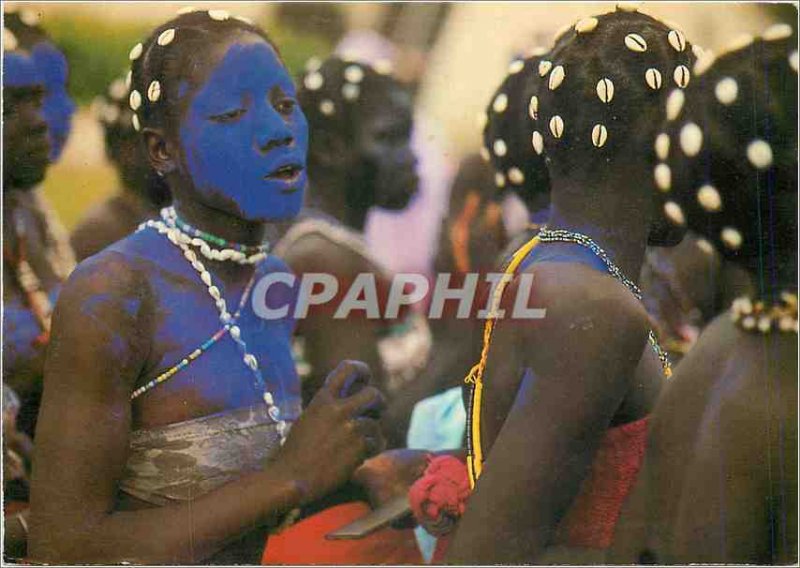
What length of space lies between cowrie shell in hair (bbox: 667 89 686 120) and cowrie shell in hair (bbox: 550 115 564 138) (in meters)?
0.34

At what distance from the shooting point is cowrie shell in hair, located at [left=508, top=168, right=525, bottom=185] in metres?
3.73

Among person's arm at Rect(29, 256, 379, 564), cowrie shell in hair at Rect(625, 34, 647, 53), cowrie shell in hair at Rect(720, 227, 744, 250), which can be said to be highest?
cowrie shell in hair at Rect(625, 34, 647, 53)

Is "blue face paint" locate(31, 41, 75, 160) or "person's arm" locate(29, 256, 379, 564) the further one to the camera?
"blue face paint" locate(31, 41, 75, 160)

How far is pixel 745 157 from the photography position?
3.69m

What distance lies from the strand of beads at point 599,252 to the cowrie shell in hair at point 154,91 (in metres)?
1.27

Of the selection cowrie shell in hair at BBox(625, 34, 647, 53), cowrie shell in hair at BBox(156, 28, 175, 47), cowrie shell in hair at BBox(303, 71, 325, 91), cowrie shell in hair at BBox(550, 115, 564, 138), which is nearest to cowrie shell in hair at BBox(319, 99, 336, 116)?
cowrie shell in hair at BBox(303, 71, 325, 91)

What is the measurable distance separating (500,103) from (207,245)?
3.40 feet

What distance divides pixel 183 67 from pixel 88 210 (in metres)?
0.58

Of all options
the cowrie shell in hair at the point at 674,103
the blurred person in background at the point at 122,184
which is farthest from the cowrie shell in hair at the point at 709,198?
the blurred person in background at the point at 122,184

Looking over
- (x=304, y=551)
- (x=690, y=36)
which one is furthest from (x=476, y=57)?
(x=304, y=551)

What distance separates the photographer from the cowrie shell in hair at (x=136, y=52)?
12.0 ft

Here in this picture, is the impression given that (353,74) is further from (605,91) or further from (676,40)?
(676,40)

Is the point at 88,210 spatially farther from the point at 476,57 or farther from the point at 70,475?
the point at 476,57

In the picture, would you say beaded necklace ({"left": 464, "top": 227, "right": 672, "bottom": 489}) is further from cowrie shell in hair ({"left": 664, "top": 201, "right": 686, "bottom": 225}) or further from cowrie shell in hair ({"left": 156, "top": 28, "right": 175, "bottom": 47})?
cowrie shell in hair ({"left": 156, "top": 28, "right": 175, "bottom": 47})
